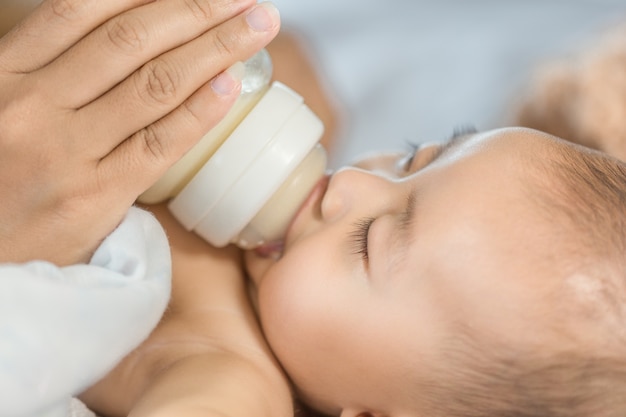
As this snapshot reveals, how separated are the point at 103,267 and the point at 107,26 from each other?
26 cm

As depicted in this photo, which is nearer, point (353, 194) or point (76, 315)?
point (76, 315)

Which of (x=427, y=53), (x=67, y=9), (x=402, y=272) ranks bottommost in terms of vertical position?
(x=427, y=53)

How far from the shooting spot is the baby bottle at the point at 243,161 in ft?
3.34

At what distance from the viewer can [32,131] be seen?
2.83ft

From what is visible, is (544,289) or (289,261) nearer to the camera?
(544,289)

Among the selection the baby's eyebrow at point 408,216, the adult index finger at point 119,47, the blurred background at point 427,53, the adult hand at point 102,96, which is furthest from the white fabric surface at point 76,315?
the blurred background at point 427,53

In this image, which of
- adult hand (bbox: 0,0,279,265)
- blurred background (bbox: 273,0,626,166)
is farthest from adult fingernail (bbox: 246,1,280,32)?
blurred background (bbox: 273,0,626,166)

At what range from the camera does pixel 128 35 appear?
0.85m

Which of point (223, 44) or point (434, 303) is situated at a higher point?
point (223, 44)

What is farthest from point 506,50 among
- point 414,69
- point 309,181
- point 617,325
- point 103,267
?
point 103,267

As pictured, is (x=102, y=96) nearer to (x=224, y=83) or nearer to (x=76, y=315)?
(x=224, y=83)

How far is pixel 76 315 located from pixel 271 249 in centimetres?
35

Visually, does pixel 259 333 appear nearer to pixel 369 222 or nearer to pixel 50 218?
pixel 369 222

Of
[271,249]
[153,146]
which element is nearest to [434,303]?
[271,249]
